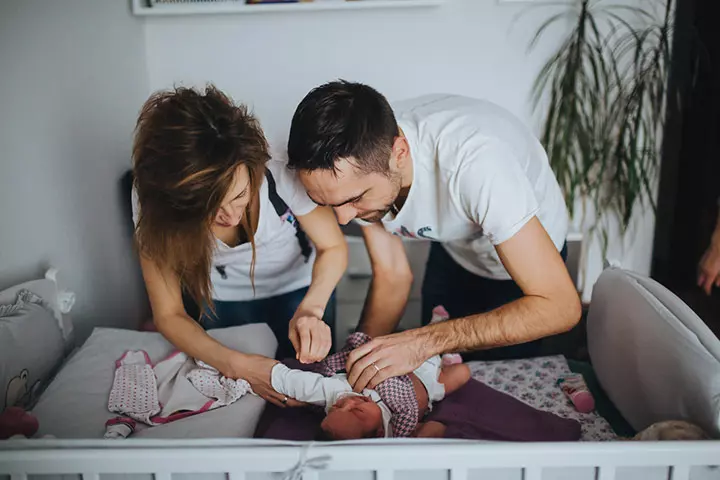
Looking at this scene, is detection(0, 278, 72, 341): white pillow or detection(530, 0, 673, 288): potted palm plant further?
detection(530, 0, 673, 288): potted palm plant

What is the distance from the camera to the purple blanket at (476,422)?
50.5 inches

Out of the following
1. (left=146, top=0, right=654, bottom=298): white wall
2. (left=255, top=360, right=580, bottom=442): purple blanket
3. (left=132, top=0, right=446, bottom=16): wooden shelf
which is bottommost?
(left=255, top=360, right=580, bottom=442): purple blanket

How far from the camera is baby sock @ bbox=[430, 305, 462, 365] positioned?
155cm

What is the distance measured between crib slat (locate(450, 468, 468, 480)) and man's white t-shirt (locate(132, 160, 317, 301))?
2.11 ft

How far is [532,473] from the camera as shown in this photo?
93 cm

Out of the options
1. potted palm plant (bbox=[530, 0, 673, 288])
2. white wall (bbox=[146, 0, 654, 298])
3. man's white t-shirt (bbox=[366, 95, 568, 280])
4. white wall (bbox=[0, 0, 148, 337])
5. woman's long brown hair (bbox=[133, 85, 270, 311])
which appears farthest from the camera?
potted palm plant (bbox=[530, 0, 673, 288])

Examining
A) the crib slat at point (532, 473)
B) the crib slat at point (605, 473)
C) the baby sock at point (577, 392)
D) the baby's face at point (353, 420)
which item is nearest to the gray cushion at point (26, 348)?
the baby's face at point (353, 420)

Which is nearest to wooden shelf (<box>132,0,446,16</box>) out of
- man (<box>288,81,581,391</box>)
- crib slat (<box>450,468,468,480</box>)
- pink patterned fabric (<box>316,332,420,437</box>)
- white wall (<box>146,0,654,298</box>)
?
white wall (<box>146,0,654,298</box>)

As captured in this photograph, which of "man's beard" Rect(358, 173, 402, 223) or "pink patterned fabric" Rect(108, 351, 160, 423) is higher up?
"man's beard" Rect(358, 173, 402, 223)

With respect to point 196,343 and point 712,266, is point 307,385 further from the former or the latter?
point 712,266

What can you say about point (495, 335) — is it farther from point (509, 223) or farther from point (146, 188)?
point (146, 188)

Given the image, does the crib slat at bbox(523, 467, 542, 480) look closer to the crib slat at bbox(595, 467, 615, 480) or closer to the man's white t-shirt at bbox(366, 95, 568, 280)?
the crib slat at bbox(595, 467, 615, 480)

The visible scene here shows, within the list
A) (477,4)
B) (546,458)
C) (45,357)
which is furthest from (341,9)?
(546,458)

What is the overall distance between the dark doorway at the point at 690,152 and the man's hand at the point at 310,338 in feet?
3.69
